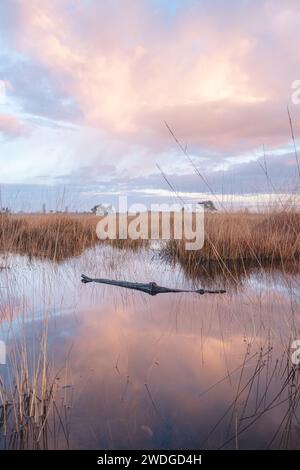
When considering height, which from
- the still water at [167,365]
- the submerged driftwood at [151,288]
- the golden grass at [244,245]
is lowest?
the still water at [167,365]

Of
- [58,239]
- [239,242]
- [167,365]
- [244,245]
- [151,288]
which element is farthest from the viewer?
[58,239]

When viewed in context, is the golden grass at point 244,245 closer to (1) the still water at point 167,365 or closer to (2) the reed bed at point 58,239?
(1) the still water at point 167,365

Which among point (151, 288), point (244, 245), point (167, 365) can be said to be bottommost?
Result: point (167, 365)

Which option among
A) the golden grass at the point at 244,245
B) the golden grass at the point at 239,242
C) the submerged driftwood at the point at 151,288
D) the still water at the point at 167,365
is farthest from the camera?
the golden grass at the point at 244,245

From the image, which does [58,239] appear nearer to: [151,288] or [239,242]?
[239,242]

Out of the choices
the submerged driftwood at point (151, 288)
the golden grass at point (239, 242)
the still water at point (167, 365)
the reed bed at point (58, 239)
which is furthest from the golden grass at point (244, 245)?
the reed bed at point (58, 239)

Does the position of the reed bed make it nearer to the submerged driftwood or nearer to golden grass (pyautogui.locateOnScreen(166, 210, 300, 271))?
golden grass (pyautogui.locateOnScreen(166, 210, 300, 271))

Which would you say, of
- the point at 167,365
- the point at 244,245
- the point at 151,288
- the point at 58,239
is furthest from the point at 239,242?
the point at 58,239

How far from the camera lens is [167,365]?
2316 mm

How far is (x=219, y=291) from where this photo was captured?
14.1ft

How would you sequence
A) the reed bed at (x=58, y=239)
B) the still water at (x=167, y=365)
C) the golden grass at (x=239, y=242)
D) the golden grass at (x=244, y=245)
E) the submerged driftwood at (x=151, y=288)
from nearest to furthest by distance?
1. the still water at (x=167, y=365)
2. the submerged driftwood at (x=151, y=288)
3. the golden grass at (x=239, y=242)
4. the golden grass at (x=244, y=245)
5. the reed bed at (x=58, y=239)

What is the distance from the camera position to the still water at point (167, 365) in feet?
5.39
